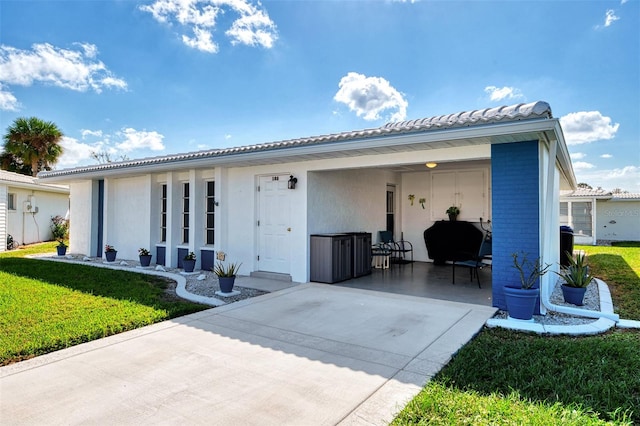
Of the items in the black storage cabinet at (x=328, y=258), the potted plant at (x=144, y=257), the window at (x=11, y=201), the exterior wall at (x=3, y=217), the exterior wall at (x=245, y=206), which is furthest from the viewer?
the window at (x=11, y=201)

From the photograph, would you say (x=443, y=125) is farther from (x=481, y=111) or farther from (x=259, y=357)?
(x=259, y=357)

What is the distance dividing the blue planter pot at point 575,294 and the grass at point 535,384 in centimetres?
139

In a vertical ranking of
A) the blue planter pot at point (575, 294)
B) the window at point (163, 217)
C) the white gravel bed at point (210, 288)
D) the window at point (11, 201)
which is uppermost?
the window at point (11, 201)

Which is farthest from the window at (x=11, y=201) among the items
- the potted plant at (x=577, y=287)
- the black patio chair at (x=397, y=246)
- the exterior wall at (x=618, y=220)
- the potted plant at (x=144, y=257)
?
the exterior wall at (x=618, y=220)

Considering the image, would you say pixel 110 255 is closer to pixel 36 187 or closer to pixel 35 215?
pixel 36 187

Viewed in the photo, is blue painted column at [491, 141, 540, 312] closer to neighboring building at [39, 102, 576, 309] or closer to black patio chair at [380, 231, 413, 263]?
neighboring building at [39, 102, 576, 309]

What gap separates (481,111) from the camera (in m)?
5.39

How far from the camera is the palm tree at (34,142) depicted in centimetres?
2156

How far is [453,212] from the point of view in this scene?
421 inches

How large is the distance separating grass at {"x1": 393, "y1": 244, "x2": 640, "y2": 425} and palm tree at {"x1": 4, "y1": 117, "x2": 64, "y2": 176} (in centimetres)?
2651

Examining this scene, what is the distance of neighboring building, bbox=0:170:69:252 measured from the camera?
14742mm

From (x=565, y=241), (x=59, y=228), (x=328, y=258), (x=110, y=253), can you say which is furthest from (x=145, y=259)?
(x=565, y=241)

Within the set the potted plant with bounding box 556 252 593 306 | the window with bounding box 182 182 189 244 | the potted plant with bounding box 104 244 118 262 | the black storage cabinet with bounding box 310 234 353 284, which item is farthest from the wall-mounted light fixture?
the potted plant with bounding box 104 244 118 262

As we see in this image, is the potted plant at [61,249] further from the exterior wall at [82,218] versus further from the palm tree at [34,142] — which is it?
the palm tree at [34,142]
